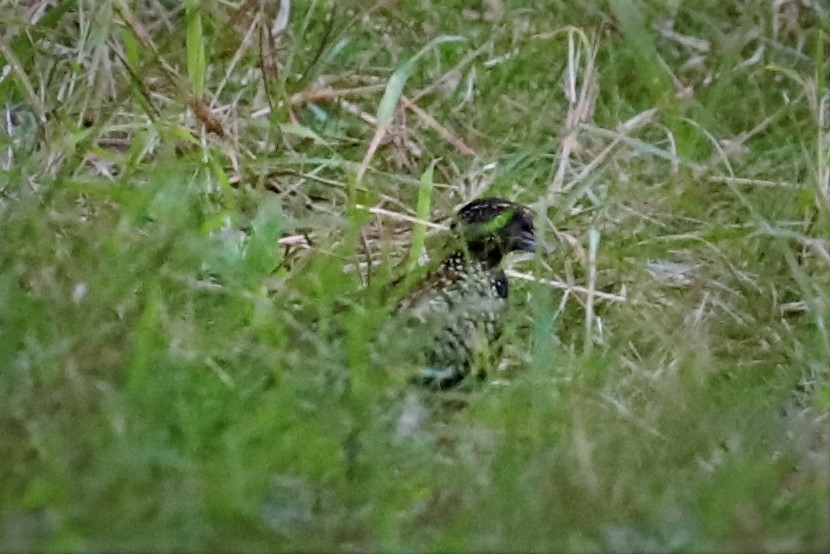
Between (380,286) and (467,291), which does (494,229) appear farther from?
(380,286)

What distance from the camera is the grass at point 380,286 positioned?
779 mm

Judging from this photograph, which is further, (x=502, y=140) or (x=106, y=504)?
(x=502, y=140)

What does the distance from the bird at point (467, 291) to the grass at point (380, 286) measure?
55 millimetres

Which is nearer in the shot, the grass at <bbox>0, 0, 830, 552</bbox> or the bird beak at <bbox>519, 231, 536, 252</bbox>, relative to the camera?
the grass at <bbox>0, 0, 830, 552</bbox>

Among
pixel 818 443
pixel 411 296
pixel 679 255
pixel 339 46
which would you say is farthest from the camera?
pixel 339 46

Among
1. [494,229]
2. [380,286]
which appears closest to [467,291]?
[494,229]

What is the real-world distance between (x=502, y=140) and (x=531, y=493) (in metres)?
1.39

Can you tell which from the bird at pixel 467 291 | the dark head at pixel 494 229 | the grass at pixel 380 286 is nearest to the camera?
the grass at pixel 380 286

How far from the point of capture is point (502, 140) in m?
2.13

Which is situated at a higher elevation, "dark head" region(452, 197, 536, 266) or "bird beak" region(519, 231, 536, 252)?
"dark head" region(452, 197, 536, 266)

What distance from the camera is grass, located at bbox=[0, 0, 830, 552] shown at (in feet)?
2.56

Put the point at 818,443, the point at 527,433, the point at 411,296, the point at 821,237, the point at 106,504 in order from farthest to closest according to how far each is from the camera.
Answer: the point at 821,237, the point at 411,296, the point at 818,443, the point at 527,433, the point at 106,504

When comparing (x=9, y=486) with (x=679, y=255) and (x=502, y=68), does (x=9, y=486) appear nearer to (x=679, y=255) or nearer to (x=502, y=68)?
(x=679, y=255)

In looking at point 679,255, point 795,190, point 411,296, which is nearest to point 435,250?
point 411,296
